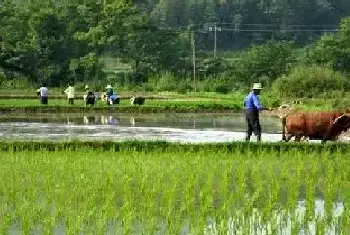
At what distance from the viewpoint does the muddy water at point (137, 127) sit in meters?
18.2

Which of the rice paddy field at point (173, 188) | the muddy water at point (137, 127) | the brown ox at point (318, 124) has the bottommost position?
the muddy water at point (137, 127)

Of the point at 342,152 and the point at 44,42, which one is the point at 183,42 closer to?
the point at 44,42

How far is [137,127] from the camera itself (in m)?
21.5

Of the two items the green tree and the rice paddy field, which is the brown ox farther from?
the green tree

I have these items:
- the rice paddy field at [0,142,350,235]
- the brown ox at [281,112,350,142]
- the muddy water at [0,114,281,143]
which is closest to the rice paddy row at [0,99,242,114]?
the muddy water at [0,114,281,143]

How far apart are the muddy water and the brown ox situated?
6.74 ft

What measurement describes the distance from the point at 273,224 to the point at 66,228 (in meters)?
1.92

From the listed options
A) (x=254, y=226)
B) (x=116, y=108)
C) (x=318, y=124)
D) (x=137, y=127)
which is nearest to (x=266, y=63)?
(x=116, y=108)

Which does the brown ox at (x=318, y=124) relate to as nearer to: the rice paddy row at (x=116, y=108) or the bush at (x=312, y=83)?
the rice paddy row at (x=116, y=108)

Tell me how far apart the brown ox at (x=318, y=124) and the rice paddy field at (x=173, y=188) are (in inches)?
49.5

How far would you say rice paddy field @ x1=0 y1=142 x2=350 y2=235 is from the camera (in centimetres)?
762

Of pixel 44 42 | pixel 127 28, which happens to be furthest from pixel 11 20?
pixel 127 28

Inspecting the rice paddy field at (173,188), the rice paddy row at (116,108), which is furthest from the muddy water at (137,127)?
the rice paddy field at (173,188)

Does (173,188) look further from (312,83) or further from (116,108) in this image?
(312,83)
